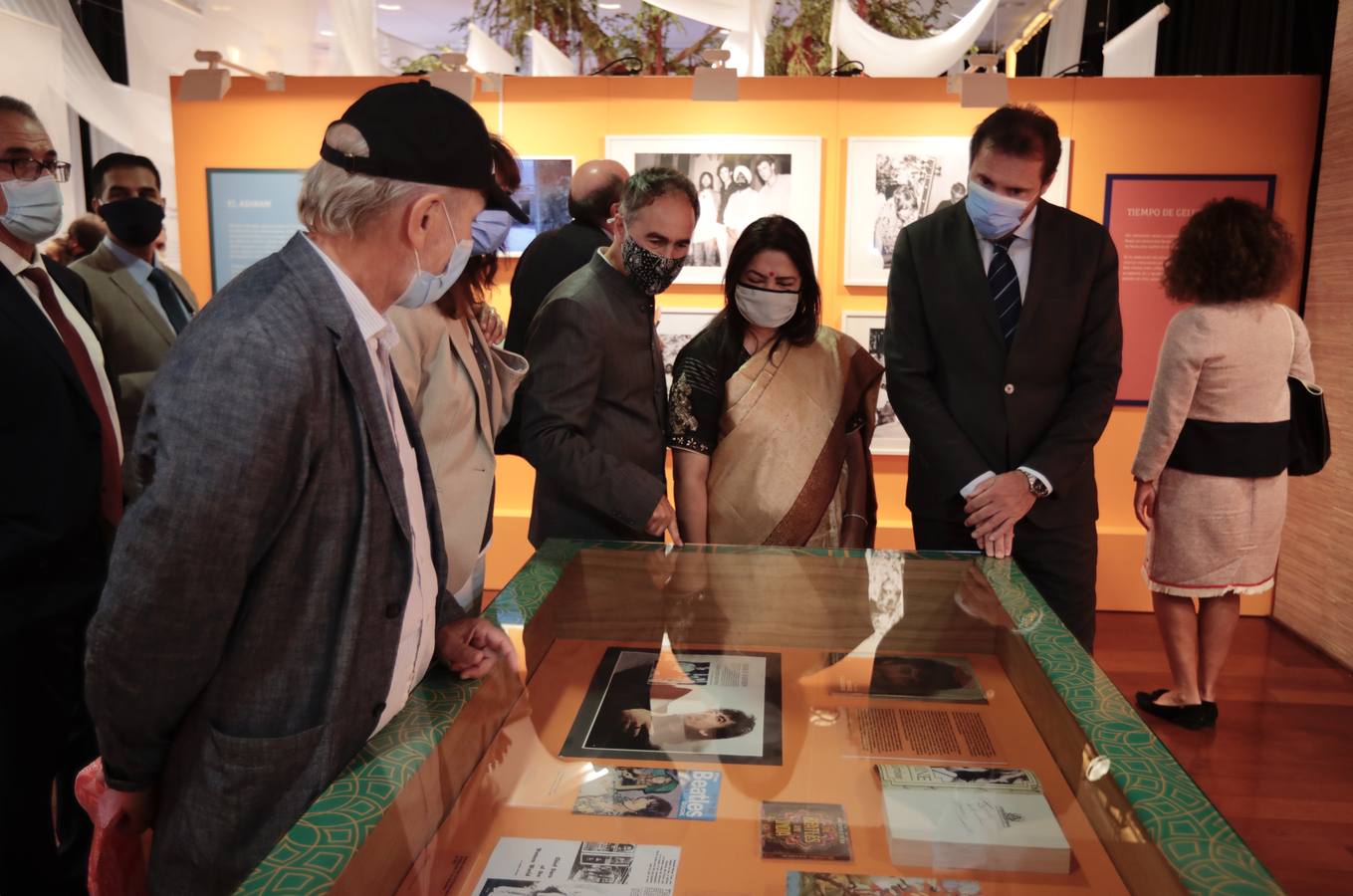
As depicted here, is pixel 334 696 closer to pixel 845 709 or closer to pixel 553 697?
pixel 553 697

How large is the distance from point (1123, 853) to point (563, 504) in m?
1.74

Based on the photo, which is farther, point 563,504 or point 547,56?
point 547,56

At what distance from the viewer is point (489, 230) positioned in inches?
81.0

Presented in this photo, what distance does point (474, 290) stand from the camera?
2.15m

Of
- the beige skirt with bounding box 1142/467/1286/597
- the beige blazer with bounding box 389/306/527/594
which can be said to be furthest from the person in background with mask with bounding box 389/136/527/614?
the beige skirt with bounding box 1142/467/1286/597

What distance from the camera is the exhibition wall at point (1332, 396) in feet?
15.0

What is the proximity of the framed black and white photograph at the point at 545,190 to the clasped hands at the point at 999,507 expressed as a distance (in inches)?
135

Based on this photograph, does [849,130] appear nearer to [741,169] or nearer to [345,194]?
[741,169]

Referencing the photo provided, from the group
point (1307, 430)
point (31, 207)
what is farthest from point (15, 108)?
point (1307, 430)

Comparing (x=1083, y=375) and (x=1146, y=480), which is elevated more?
(x=1083, y=375)

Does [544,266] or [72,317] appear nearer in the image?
[72,317]

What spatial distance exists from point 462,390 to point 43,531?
3.30ft

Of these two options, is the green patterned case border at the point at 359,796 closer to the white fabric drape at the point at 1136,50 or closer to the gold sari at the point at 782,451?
the gold sari at the point at 782,451

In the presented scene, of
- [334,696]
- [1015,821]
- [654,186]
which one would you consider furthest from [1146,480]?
[334,696]
